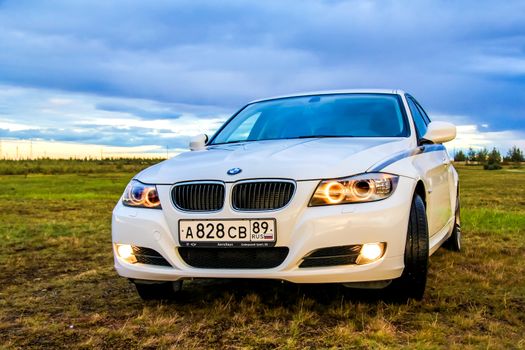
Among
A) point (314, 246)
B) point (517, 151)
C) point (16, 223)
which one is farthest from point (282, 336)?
point (517, 151)

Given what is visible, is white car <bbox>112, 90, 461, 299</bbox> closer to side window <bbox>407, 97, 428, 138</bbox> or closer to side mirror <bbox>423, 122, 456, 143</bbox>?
side mirror <bbox>423, 122, 456, 143</bbox>

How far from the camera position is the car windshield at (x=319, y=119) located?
4.71 m

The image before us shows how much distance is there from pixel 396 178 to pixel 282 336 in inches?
45.4

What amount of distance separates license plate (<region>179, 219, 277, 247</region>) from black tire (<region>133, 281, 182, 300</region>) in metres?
0.62

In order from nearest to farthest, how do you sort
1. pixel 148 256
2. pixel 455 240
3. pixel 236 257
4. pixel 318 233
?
pixel 318 233, pixel 236 257, pixel 148 256, pixel 455 240

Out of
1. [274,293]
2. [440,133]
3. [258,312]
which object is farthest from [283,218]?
[440,133]

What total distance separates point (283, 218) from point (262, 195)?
0.64 ft

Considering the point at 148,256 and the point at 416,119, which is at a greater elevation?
the point at 416,119

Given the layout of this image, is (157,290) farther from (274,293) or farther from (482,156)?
(482,156)

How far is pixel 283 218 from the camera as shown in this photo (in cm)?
342

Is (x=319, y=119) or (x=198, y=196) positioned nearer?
(x=198, y=196)

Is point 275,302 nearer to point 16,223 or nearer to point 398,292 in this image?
point 398,292

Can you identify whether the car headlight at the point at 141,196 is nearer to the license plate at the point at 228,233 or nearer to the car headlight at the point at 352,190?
the license plate at the point at 228,233

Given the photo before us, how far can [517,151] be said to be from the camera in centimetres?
5247
